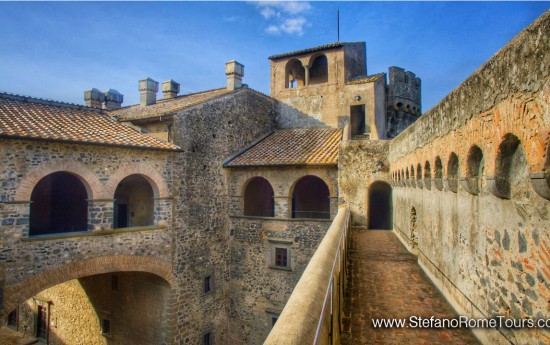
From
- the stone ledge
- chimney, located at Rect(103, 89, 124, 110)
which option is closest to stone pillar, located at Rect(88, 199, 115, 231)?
the stone ledge

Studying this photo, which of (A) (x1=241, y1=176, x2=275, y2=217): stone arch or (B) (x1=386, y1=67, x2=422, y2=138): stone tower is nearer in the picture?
(A) (x1=241, y1=176, x2=275, y2=217): stone arch

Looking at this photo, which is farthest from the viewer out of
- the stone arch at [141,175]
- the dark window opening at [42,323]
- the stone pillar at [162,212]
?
the dark window opening at [42,323]

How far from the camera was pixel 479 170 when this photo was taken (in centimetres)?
420

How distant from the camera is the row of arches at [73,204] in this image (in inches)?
587

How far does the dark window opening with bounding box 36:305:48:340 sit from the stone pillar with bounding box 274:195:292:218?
13062 mm

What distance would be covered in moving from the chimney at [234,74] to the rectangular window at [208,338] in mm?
11859

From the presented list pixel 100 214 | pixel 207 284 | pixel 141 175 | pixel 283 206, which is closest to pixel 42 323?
pixel 207 284

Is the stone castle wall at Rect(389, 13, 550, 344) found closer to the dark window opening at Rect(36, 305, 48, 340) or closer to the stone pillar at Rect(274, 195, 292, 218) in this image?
the stone pillar at Rect(274, 195, 292, 218)

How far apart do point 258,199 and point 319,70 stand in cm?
1009

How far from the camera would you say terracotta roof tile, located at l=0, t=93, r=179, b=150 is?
9.82 m

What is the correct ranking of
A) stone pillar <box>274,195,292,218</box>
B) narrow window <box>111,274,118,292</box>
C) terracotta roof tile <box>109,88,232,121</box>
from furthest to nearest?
terracotta roof tile <box>109,88,232,121</box>
stone pillar <box>274,195,292,218</box>
narrow window <box>111,274,118,292</box>

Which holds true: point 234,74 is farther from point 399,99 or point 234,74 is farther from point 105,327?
point 105,327

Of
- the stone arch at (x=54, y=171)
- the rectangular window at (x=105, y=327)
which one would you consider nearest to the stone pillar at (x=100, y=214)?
the stone arch at (x=54, y=171)

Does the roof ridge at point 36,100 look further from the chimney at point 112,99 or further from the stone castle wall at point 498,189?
the stone castle wall at point 498,189
